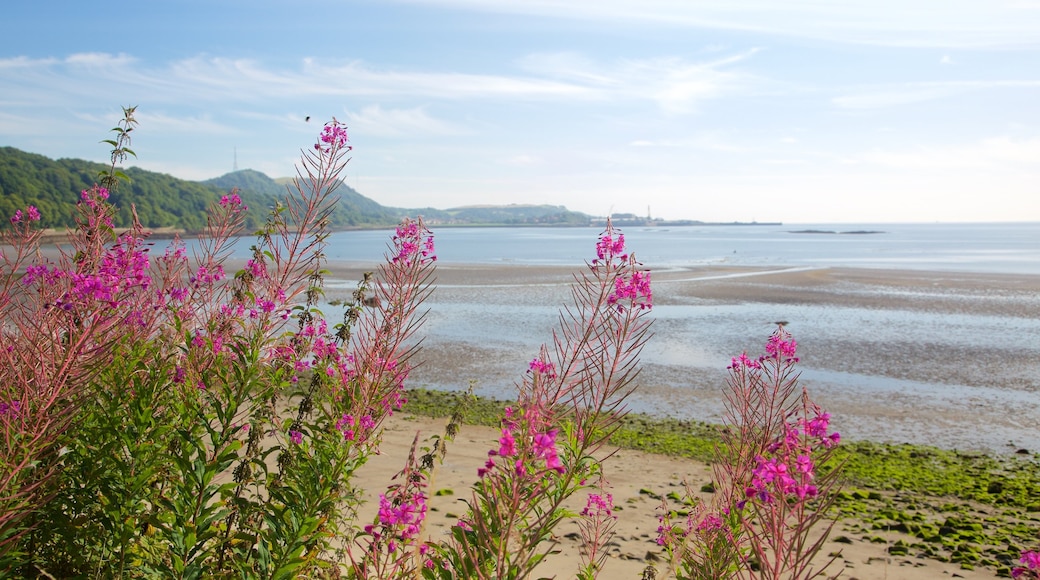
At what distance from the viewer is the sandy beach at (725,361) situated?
9.81 metres

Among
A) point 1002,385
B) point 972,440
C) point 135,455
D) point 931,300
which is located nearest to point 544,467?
point 135,455

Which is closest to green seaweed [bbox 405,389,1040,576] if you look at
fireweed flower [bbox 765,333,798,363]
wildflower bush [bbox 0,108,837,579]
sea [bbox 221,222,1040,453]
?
sea [bbox 221,222,1040,453]

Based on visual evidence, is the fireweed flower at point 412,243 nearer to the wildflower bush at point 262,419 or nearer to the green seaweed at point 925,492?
the wildflower bush at point 262,419

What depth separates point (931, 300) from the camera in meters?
39.1

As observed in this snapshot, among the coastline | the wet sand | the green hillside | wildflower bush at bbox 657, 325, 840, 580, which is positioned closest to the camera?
wildflower bush at bbox 657, 325, 840, 580

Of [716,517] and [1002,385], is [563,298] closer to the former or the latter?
[1002,385]

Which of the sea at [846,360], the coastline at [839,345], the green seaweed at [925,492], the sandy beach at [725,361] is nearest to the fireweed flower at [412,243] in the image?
the sandy beach at [725,361]

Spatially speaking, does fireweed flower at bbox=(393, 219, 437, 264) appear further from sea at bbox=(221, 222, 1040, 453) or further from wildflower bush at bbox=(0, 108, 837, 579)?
sea at bbox=(221, 222, 1040, 453)

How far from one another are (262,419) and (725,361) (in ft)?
70.9

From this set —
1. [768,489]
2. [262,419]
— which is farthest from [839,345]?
[768,489]

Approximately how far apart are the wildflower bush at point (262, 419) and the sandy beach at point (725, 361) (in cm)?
121

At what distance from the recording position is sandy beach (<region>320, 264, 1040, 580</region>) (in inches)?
386

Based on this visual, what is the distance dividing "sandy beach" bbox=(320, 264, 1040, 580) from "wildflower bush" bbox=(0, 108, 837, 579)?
121cm

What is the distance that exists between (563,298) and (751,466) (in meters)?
36.5
